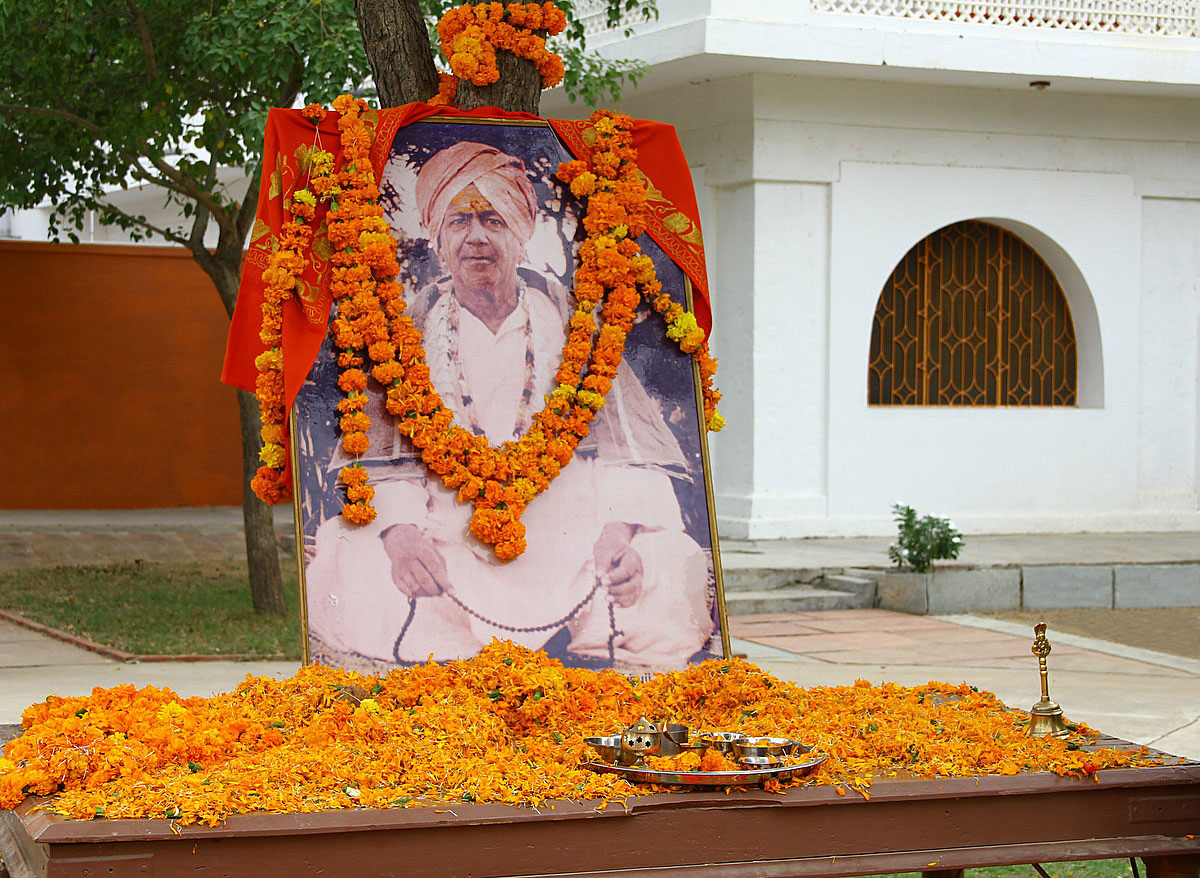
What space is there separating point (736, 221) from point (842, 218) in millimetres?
844

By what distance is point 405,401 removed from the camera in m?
4.21

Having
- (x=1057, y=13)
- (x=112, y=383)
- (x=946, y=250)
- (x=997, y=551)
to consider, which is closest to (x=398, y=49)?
(x=997, y=551)

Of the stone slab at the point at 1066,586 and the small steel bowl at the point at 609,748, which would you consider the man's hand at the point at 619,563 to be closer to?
the small steel bowl at the point at 609,748

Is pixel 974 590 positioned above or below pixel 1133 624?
above

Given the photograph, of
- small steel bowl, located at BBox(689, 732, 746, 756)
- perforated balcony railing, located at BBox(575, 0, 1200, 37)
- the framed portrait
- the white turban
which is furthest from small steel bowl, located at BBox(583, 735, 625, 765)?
perforated balcony railing, located at BBox(575, 0, 1200, 37)

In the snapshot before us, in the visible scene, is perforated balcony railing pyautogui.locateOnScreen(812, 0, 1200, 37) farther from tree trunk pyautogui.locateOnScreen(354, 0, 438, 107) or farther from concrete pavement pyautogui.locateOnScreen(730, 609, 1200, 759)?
tree trunk pyautogui.locateOnScreen(354, 0, 438, 107)

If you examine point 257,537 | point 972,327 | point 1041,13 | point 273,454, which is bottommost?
point 257,537

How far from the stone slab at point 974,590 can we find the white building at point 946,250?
219 centimetres

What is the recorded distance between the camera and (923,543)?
9.45 metres

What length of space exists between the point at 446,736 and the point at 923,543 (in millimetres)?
6702

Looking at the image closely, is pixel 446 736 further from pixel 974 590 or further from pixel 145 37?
pixel 974 590

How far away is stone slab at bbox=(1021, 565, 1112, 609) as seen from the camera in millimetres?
9656

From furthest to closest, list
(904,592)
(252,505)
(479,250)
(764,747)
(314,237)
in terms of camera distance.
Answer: (904,592) < (252,505) < (479,250) < (314,237) < (764,747)

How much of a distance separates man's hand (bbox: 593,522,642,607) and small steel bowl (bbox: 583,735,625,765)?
1145mm
